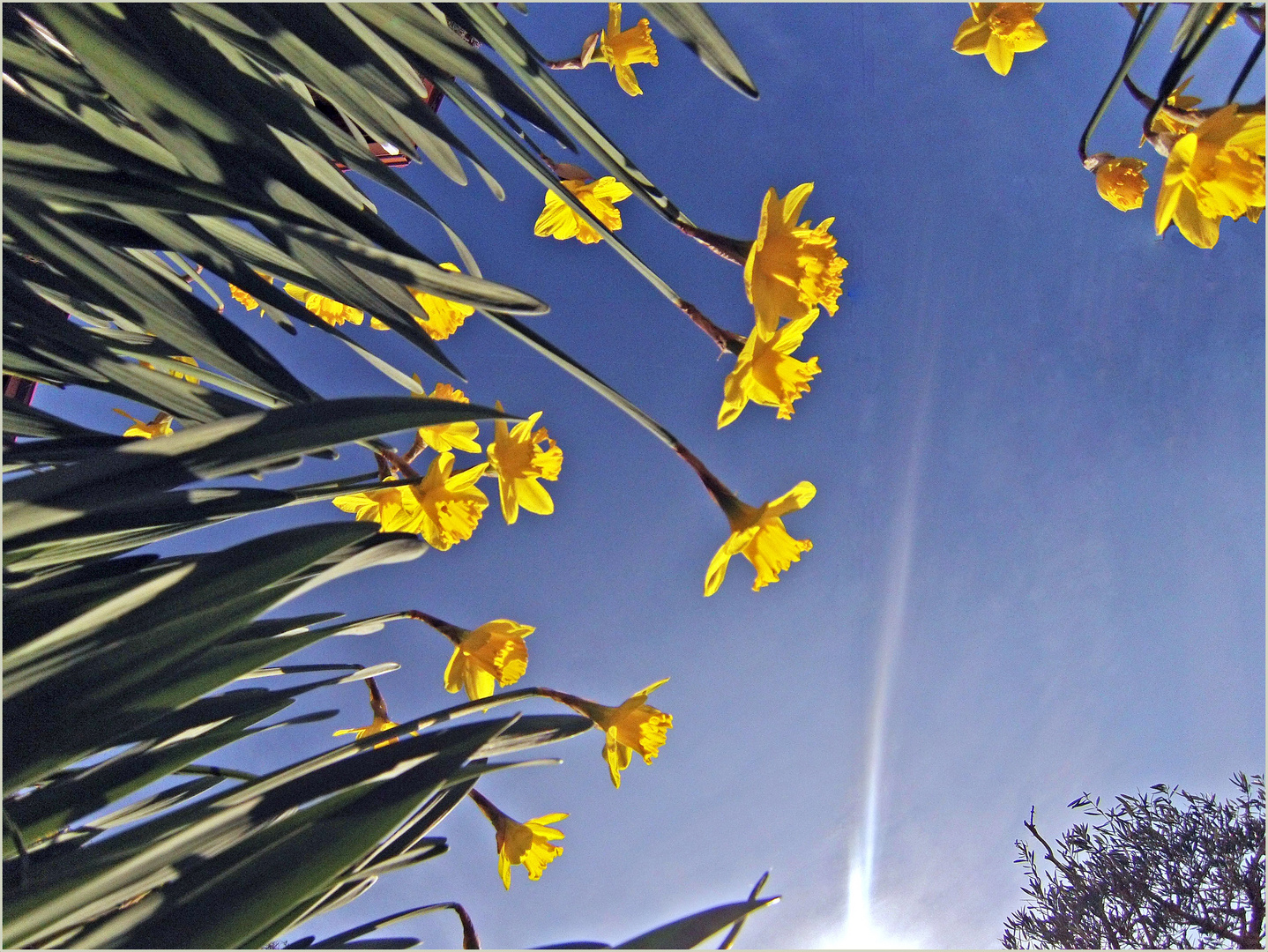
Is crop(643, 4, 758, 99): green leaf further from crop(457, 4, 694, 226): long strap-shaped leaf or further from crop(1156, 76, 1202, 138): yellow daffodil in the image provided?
crop(1156, 76, 1202, 138): yellow daffodil

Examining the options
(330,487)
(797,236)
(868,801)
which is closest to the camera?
(330,487)

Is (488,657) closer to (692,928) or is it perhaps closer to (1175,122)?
(692,928)

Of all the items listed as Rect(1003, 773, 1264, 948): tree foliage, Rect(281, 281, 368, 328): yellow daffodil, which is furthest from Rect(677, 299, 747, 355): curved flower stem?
Rect(1003, 773, 1264, 948): tree foliage

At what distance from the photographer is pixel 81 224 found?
1.74 feet

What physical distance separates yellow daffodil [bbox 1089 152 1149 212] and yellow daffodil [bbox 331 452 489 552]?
0.81 metres

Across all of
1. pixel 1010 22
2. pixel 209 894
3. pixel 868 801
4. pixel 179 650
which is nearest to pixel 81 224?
pixel 179 650

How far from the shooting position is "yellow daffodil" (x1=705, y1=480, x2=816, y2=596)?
715 millimetres

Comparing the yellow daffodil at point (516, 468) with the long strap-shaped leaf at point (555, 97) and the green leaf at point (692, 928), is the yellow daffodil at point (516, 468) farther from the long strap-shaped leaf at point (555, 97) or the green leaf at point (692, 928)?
the green leaf at point (692, 928)

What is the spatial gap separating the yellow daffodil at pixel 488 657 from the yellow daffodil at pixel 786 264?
476 millimetres

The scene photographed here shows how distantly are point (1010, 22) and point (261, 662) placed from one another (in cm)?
99

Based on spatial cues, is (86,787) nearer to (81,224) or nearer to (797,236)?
(81,224)

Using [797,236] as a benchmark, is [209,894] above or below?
below

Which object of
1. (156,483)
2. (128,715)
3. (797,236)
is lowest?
(128,715)

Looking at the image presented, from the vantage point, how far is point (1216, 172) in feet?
1.81
